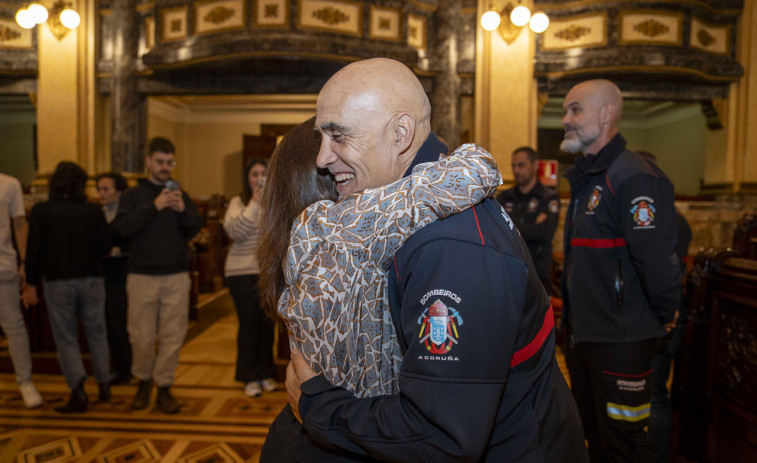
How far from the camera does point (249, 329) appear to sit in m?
3.88

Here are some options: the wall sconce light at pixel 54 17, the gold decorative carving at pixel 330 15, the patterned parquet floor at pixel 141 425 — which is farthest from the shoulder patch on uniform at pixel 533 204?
the wall sconce light at pixel 54 17

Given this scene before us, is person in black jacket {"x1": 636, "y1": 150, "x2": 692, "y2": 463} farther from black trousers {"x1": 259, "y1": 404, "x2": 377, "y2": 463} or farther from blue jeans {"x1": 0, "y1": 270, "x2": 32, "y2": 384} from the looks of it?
blue jeans {"x1": 0, "y1": 270, "x2": 32, "y2": 384}

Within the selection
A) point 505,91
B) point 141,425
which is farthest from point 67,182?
point 505,91

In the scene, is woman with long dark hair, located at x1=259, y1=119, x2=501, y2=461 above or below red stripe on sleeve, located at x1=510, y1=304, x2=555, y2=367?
above

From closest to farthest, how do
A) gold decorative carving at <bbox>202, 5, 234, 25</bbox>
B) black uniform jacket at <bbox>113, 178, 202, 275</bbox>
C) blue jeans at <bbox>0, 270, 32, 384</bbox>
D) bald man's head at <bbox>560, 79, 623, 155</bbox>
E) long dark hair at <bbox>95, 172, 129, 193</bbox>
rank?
bald man's head at <bbox>560, 79, 623, 155</bbox>, black uniform jacket at <bbox>113, 178, 202, 275</bbox>, blue jeans at <bbox>0, 270, 32, 384</bbox>, long dark hair at <bbox>95, 172, 129, 193</bbox>, gold decorative carving at <bbox>202, 5, 234, 25</bbox>

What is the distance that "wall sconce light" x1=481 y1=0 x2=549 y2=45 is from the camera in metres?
6.33

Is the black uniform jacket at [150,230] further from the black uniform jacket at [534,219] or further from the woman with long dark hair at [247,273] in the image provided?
the black uniform jacket at [534,219]

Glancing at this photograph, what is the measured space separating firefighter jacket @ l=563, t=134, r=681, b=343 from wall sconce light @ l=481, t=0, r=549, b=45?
4.69 metres

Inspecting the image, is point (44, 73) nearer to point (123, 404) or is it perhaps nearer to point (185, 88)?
point (185, 88)

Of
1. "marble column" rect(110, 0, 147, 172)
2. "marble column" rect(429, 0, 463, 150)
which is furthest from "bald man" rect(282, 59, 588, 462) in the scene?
"marble column" rect(110, 0, 147, 172)

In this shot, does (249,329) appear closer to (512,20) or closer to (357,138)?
(357,138)

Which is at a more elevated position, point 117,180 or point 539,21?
point 539,21

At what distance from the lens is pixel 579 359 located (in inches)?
89.0

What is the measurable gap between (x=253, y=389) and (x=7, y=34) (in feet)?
22.2
